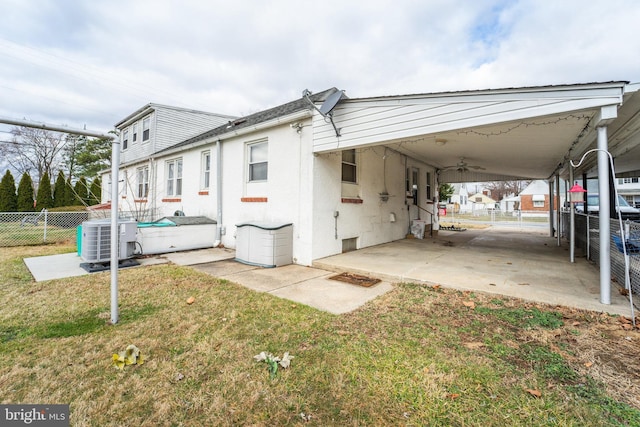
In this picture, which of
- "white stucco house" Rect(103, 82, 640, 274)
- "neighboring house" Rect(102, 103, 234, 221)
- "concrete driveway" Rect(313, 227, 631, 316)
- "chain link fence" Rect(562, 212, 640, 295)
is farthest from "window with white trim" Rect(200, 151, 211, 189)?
"chain link fence" Rect(562, 212, 640, 295)

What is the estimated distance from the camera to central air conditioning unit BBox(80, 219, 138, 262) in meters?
5.34

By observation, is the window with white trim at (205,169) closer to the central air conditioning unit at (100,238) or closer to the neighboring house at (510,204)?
the central air conditioning unit at (100,238)

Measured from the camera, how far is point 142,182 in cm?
1338

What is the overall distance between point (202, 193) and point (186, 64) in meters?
7.61

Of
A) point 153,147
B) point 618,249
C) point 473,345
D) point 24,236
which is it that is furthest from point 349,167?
point 24,236

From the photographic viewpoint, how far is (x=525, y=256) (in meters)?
6.88

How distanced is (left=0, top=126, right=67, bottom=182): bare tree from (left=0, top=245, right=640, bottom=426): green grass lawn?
32574 mm

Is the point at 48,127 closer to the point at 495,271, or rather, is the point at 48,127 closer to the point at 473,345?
the point at 473,345

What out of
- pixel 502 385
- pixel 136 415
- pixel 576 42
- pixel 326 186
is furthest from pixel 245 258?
pixel 576 42

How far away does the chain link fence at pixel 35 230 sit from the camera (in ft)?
29.1

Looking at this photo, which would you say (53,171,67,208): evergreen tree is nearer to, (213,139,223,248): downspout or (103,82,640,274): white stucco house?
(103,82,640,274): white stucco house

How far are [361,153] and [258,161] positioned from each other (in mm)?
2901

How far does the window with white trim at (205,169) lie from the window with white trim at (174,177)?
1903 millimetres

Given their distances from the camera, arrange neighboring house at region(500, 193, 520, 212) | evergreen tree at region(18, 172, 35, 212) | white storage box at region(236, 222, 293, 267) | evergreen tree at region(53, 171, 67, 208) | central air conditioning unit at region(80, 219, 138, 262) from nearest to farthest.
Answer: central air conditioning unit at region(80, 219, 138, 262)
white storage box at region(236, 222, 293, 267)
evergreen tree at region(18, 172, 35, 212)
evergreen tree at region(53, 171, 67, 208)
neighboring house at region(500, 193, 520, 212)
